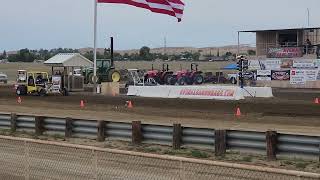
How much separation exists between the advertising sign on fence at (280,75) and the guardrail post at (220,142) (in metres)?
38.7

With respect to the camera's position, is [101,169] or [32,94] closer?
[101,169]

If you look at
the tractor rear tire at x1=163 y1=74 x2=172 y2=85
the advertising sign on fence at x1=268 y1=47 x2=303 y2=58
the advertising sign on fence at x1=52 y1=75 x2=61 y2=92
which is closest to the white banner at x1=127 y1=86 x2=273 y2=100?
the advertising sign on fence at x1=52 y1=75 x2=61 y2=92

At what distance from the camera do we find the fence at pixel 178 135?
39.6 feet

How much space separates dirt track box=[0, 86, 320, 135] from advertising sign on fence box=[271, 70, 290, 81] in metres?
21.9

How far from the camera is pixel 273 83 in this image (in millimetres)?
51500

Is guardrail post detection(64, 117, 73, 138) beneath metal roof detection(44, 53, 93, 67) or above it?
beneath

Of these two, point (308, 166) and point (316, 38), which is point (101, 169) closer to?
point (308, 166)

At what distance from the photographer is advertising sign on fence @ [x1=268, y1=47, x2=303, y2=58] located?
183 feet

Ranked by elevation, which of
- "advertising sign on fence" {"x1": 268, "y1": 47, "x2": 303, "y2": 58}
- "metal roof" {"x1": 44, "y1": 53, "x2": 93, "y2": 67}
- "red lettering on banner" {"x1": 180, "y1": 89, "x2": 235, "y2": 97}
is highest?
"advertising sign on fence" {"x1": 268, "y1": 47, "x2": 303, "y2": 58}

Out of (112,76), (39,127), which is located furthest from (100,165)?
(112,76)

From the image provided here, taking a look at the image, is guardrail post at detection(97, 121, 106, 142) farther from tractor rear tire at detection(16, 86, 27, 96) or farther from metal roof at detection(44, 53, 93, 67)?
metal roof at detection(44, 53, 93, 67)

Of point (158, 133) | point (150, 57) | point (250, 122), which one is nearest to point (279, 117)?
point (250, 122)

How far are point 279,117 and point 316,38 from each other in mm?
40787

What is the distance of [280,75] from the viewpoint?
5106 centimetres
